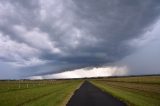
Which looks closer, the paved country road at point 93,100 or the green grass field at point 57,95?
the paved country road at point 93,100

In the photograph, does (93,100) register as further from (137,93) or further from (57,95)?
(137,93)

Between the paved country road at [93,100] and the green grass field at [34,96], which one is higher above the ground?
the green grass field at [34,96]

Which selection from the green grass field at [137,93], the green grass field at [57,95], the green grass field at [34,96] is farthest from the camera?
the green grass field at [137,93]

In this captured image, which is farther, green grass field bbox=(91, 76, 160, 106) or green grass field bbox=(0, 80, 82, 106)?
green grass field bbox=(91, 76, 160, 106)

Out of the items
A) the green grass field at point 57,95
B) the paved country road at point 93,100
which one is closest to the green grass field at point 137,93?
the green grass field at point 57,95

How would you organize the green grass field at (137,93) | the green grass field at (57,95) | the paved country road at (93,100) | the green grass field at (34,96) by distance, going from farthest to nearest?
the green grass field at (137,93)
the green grass field at (57,95)
the green grass field at (34,96)
the paved country road at (93,100)

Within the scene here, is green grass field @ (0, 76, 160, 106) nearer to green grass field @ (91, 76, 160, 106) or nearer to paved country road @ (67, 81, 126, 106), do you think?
green grass field @ (91, 76, 160, 106)

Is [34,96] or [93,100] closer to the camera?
[93,100]

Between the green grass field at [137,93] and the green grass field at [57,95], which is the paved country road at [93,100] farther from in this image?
the green grass field at [137,93]

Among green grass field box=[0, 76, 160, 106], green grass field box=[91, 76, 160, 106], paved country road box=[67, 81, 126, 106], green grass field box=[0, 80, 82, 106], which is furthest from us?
green grass field box=[91, 76, 160, 106]

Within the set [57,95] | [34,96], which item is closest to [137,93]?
[57,95]

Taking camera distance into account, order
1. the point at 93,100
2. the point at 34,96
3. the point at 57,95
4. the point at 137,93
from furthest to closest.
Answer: the point at 137,93 → the point at 57,95 → the point at 34,96 → the point at 93,100

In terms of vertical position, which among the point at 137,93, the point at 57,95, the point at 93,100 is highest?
the point at 57,95

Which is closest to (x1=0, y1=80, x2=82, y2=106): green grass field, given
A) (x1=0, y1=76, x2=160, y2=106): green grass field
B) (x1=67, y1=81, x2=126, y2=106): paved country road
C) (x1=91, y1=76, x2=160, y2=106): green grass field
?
(x1=0, y1=76, x2=160, y2=106): green grass field
